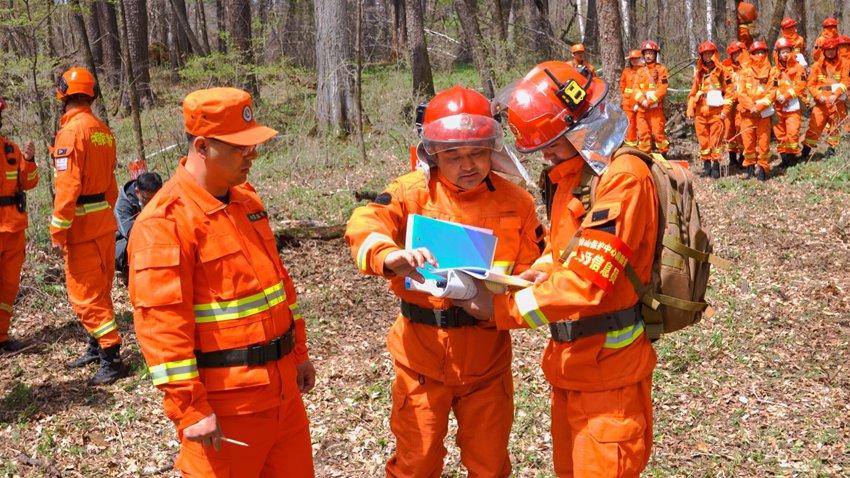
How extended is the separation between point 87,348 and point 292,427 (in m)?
3.94

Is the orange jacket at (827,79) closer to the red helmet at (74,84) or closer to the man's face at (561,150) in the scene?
the man's face at (561,150)

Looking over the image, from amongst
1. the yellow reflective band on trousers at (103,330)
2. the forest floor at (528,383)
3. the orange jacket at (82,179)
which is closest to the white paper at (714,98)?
the forest floor at (528,383)

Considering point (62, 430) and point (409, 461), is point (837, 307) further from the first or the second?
point (62, 430)

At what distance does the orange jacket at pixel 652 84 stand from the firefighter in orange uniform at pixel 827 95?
7.98 ft

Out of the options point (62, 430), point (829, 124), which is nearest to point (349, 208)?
point (62, 430)

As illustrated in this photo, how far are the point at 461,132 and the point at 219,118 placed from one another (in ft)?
3.28

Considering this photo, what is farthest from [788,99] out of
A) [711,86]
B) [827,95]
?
[711,86]

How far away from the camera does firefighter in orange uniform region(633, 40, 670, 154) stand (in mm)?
13070

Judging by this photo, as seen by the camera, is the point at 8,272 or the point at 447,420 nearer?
the point at 447,420

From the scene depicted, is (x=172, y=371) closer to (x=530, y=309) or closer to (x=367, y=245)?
(x=367, y=245)

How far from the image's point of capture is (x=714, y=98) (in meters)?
12.2

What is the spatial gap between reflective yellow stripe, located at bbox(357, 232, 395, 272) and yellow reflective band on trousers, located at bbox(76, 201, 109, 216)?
3767 mm

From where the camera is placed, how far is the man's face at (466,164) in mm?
3152

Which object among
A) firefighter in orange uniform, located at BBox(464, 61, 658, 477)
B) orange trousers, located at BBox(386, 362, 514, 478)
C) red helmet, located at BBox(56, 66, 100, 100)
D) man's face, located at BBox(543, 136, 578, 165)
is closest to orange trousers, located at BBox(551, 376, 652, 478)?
firefighter in orange uniform, located at BBox(464, 61, 658, 477)
